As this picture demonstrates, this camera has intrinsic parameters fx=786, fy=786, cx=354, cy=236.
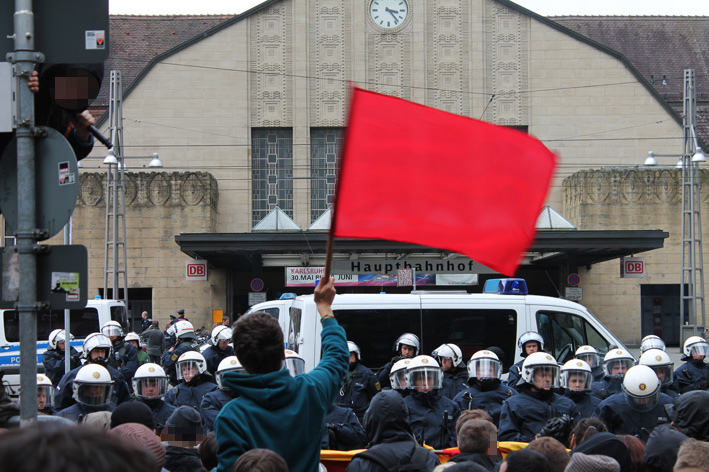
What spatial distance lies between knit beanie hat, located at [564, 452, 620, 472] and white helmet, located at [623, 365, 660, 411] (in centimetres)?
344

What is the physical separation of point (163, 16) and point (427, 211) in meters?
40.0

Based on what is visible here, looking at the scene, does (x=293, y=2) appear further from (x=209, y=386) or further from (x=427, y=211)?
(x=427, y=211)

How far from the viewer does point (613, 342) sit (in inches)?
446

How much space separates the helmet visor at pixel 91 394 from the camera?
24.4ft

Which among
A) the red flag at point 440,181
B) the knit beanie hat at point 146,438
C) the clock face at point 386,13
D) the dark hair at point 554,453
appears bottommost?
the dark hair at point 554,453

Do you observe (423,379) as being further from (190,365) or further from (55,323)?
(55,323)

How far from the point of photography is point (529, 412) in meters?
7.23

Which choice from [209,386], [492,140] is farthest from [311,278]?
[492,140]

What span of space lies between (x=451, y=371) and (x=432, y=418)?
265cm

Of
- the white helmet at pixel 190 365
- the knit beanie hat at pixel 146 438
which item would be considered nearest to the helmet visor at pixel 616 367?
the white helmet at pixel 190 365

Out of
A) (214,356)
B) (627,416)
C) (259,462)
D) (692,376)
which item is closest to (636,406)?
(627,416)

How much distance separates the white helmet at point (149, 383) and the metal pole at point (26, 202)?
497cm

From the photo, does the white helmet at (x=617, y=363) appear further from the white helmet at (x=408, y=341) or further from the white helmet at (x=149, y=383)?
the white helmet at (x=149, y=383)

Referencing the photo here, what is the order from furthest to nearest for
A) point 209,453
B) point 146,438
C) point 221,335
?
point 221,335 → point 209,453 → point 146,438
